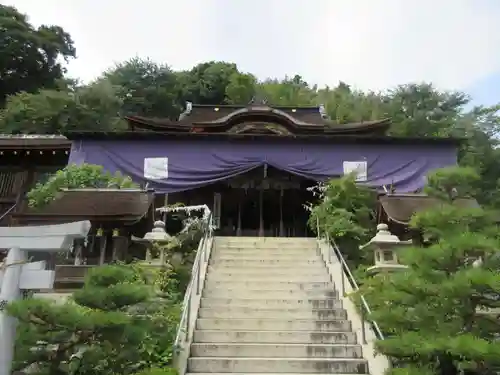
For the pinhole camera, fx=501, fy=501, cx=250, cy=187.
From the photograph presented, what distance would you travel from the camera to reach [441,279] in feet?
16.2

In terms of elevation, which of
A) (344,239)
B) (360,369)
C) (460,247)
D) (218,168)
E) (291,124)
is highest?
(291,124)


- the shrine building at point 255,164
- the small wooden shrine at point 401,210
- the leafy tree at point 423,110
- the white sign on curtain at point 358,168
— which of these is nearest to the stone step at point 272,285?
the small wooden shrine at point 401,210

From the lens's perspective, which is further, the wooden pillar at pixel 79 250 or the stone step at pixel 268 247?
the stone step at pixel 268 247

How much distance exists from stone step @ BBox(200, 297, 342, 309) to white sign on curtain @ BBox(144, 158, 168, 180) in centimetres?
767

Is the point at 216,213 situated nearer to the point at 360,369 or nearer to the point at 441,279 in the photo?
the point at 360,369

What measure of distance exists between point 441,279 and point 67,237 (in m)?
3.88

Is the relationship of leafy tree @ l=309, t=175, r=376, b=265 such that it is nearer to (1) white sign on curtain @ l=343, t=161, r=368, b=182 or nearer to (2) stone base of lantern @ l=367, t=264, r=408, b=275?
(2) stone base of lantern @ l=367, t=264, r=408, b=275

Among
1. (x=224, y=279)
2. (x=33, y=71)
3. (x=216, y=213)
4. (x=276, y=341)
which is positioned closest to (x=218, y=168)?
(x=216, y=213)

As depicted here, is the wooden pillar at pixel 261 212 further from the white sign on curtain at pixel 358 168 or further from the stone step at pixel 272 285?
the stone step at pixel 272 285

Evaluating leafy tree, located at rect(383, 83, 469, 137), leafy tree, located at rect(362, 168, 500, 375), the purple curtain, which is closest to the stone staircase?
leafy tree, located at rect(362, 168, 500, 375)

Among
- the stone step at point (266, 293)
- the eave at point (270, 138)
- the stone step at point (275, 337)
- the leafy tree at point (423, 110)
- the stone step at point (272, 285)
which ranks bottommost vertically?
the stone step at point (275, 337)

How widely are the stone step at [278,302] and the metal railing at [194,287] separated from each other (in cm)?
32

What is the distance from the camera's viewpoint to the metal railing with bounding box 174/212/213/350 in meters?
6.20

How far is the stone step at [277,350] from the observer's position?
247 inches
